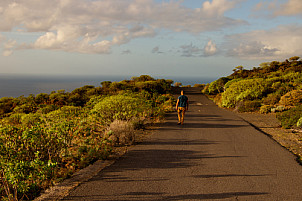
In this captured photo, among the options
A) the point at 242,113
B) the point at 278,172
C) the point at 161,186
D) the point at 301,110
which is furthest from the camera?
the point at 242,113

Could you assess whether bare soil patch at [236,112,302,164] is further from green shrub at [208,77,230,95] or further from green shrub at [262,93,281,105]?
green shrub at [208,77,230,95]

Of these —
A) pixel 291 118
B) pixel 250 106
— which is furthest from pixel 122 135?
pixel 250 106

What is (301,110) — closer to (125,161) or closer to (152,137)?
(152,137)

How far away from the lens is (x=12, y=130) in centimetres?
584

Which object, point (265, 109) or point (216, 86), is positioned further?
point (216, 86)

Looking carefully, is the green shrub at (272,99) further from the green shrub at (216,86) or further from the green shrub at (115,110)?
the green shrub at (115,110)

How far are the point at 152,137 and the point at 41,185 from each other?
469 cm

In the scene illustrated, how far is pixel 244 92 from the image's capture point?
19.3 meters

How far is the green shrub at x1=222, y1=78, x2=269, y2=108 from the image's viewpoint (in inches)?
747

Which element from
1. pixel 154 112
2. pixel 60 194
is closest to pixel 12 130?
pixel 60 194

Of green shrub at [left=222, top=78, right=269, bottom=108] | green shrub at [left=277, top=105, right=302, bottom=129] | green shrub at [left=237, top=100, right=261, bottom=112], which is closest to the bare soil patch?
green shrub at [left=277, top=105, right=302, bottom=129]

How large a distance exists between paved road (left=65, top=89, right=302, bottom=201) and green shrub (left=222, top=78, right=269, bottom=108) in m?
11.3

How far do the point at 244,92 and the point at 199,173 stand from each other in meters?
15.9

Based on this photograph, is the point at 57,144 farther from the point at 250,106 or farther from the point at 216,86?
the point at 216,86
